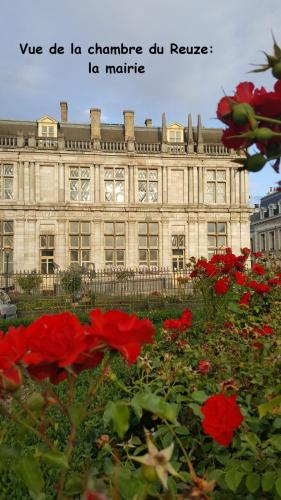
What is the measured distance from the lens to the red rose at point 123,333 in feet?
3.07

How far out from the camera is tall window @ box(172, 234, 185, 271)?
2774 cm

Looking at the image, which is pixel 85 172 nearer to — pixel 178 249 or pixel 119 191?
pixel 119 191

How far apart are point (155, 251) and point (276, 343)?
81.7ft

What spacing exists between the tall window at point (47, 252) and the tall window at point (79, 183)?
Result: 9.71 feet

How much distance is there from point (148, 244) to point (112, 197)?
380 cm

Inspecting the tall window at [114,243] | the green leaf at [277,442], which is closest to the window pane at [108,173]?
the tall window at [114,243]

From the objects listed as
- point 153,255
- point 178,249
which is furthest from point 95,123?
point 178,249

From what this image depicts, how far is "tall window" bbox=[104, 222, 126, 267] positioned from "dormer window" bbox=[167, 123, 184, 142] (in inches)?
276

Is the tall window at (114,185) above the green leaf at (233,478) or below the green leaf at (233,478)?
above

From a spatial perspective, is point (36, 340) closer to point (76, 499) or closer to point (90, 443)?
point (76, 499)

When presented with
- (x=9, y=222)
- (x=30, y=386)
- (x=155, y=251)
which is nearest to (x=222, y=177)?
(x=155, y=251)

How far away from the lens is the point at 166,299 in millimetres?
14797

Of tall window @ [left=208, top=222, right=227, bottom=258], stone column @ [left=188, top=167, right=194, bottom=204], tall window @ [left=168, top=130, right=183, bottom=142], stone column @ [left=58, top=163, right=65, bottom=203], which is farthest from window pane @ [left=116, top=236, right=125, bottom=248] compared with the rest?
tall window @ [left=168, top=130, right=183, bottom=142]

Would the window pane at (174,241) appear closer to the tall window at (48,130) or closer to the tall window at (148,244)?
the tall window at (148,244)
